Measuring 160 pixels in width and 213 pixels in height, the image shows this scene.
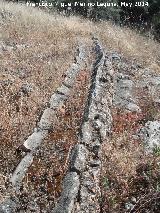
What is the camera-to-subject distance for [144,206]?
5953 mm

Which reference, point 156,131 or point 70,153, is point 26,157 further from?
point 156,131

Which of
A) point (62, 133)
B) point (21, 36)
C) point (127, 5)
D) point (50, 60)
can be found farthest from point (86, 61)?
point (127, 5)

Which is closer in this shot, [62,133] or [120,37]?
[62,133]

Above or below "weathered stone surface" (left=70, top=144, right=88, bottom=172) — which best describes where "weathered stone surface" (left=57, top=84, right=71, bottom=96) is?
above

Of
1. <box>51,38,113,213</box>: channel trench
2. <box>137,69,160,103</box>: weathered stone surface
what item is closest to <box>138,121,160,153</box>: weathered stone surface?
<box>51,38,113,213</box>: channel trench

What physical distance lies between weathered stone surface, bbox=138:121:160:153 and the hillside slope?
160 millimetres

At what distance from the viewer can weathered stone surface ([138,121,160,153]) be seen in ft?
25.5

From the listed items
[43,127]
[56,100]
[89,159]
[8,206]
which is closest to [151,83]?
[56,100]

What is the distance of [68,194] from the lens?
18.6 feet

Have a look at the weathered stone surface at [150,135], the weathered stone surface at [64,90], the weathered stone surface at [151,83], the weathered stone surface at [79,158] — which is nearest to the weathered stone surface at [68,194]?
the weathered stone surface at [79,158]

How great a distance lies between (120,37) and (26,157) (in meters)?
11.7

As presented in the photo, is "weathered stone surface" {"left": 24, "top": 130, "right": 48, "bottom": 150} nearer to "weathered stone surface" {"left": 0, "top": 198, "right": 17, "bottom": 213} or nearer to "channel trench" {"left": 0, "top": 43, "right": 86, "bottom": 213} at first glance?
"channel trench" {"left": 0, "top": 43, "right": 86, "bottom": 213}

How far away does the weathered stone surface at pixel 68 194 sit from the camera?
17.6ft

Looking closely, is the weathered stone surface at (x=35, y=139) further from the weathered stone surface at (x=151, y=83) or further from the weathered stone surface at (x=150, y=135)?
the weathered stone surface at (x=151, y=83)
